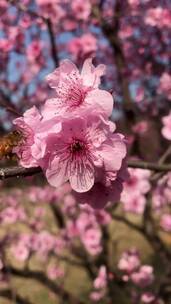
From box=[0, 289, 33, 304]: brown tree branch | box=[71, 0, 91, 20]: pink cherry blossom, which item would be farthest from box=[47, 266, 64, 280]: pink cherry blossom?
box=[71, 0, 91, 20]: pink cherry blossom

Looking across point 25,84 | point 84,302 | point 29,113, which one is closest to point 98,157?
point 29,113

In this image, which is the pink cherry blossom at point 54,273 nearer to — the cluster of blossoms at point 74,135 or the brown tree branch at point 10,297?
the brown tree branch at point 10,297

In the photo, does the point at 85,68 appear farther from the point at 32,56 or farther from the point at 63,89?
the point at 32,56

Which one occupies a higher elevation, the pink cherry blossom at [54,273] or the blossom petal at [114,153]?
the blossom petal at [114,153]

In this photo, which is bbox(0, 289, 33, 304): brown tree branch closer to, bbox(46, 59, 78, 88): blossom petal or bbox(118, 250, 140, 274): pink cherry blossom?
bbox(118, 250, 140, 274): pink cherry blossom

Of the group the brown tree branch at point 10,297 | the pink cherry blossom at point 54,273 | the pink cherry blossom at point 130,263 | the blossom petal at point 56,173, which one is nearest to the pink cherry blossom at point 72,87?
the blossom petal at point 56,173

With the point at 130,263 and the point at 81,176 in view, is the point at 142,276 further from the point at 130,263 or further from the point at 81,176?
the point at 81,176

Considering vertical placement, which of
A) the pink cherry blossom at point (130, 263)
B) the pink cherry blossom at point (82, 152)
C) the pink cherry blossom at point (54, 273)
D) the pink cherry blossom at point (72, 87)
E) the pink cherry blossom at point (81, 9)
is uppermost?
the pink cherry blossom at point (81, 9)

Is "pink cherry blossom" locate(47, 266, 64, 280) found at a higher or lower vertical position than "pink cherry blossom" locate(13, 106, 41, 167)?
lower

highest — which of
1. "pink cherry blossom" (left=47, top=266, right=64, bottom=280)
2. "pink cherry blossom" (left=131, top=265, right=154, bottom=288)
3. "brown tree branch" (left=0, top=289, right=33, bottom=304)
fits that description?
"pink cherry blossom" (left=131, top=265, right=154, bottom=288)
